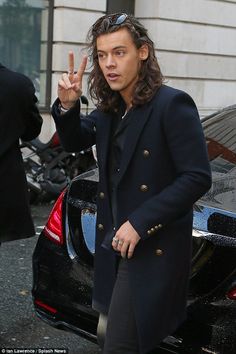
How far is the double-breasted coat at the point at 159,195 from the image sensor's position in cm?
254

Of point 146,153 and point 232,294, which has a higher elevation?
point 146,153

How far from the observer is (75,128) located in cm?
280

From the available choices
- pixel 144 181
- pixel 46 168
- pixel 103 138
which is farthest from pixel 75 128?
pixel 46 168

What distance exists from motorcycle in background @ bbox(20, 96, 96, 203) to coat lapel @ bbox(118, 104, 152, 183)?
19.3ft

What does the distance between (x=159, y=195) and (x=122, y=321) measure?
0.52 metres

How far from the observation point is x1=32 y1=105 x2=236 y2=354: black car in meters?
2.93

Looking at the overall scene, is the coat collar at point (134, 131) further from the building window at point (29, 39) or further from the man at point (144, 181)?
the building window at point (29, 39)

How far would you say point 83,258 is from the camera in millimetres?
3531

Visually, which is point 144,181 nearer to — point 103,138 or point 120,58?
point 103,138

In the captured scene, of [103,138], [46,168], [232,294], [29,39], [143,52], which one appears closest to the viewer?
[143,52]

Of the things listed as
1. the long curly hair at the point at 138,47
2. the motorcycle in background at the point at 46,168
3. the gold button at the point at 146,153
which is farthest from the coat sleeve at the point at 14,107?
the motorcycle in background at the point at 46,168

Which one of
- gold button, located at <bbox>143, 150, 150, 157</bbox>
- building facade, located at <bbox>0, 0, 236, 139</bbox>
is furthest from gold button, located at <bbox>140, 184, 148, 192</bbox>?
building facade, located at <bbox>0, 0, 236, 139</bbox>

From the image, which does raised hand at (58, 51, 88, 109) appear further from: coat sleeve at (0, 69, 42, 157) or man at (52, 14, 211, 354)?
coat sleeve at (0, 69, 42, 157)

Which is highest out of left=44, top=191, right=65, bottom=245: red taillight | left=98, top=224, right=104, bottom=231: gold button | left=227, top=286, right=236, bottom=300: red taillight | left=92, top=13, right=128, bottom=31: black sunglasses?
left=92, top=13, right=128, bottom=31: black sunglasses
